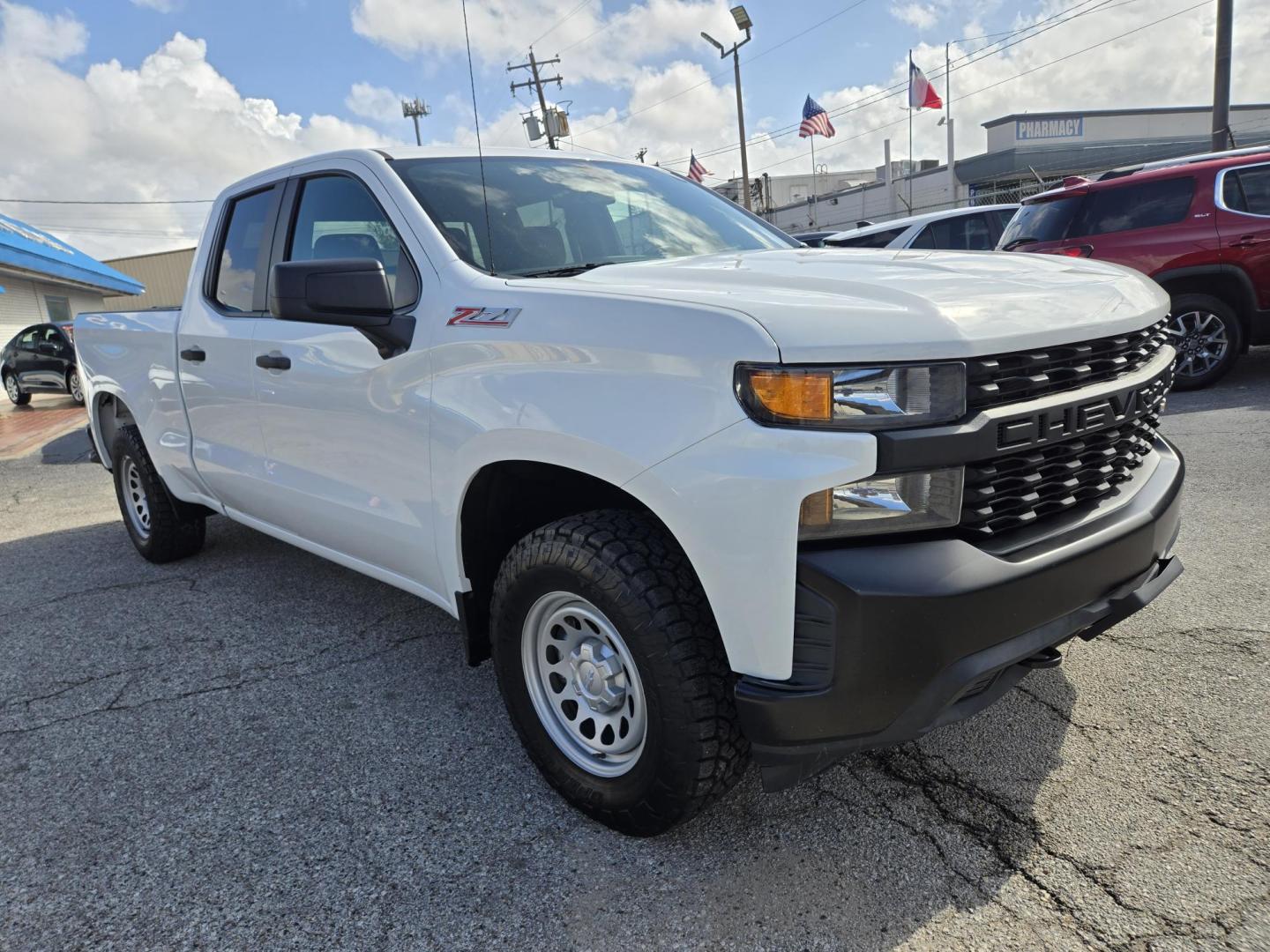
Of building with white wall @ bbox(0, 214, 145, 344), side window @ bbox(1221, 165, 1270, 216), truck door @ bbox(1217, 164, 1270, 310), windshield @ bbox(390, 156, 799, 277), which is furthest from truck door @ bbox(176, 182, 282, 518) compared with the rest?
building with white wall @ bbox(0, 214, 145, 344)

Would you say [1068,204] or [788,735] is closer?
[788,735]

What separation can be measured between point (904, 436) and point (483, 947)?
1.44m

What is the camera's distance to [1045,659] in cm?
213

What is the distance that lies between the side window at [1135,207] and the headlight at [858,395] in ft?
23.3

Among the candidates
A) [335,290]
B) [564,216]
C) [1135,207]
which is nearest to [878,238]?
[1135,207]

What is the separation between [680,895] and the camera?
7.00 feet

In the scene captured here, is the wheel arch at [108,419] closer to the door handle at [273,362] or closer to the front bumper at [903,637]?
the door handle at [273,362]

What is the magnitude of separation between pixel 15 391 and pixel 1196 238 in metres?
19.4

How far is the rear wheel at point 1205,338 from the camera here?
7371 millimetres

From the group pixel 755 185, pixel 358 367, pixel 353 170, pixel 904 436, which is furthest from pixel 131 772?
pixel 755 185

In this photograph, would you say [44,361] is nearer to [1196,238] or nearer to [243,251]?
[243,251]

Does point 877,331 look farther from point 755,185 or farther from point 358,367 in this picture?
point 755,185

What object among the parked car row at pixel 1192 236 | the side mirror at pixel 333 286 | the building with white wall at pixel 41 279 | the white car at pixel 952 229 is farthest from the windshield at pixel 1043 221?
the building with white wall at pixel 41 279

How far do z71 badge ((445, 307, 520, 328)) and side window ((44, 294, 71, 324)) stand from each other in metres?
25.5
